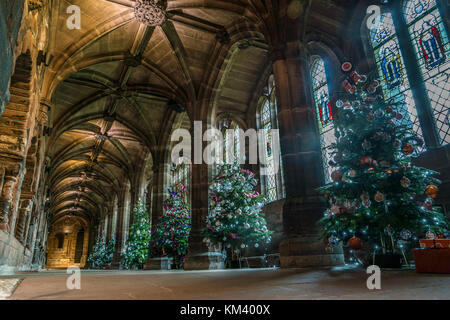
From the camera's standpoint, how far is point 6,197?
7352 millimetres

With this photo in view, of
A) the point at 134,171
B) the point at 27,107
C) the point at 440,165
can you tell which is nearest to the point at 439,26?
the point at 440,165

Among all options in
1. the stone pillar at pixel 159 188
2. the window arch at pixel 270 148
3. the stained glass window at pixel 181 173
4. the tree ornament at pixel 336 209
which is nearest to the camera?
the tree ornament at pixel 336 209

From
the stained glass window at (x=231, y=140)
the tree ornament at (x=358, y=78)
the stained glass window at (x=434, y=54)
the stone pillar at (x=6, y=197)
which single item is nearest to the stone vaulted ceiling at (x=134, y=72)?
the stained glass window at (x=231, y=140)

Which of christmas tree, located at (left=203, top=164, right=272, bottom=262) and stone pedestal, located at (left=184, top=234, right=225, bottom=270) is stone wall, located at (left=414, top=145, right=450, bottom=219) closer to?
christmas tree, located at (left=203, top=164, right=272, bottom=262)

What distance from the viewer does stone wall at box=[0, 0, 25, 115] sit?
2.86m

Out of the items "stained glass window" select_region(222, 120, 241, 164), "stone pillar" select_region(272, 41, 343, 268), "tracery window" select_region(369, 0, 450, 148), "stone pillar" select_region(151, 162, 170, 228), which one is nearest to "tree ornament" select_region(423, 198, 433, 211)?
"stone pillar" select_region(272, 41, 343, 268)

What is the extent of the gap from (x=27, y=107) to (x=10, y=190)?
2081mm

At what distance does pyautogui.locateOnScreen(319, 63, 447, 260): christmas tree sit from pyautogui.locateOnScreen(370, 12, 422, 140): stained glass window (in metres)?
3.16

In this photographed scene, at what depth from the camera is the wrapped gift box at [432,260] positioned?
3.28m

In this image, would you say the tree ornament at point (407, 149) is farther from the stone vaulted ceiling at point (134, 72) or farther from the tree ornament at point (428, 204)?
the stone vaulted ceiling at point (134, 72)

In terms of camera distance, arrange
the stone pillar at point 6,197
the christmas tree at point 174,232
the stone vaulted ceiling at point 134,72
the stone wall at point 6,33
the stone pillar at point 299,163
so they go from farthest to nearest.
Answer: the christmas tree at point 174,232, the stone vaulted ceiling at point 134,72, the stone pillar at point 6,197, the stone pillar at point 299,163, the stone wall at point 6,33

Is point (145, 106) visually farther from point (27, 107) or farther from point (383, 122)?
point (383, 122)

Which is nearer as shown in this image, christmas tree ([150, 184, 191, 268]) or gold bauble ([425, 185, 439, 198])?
gold bauble ([425, 185, 439, 198])

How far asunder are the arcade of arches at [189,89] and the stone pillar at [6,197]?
25 mm
